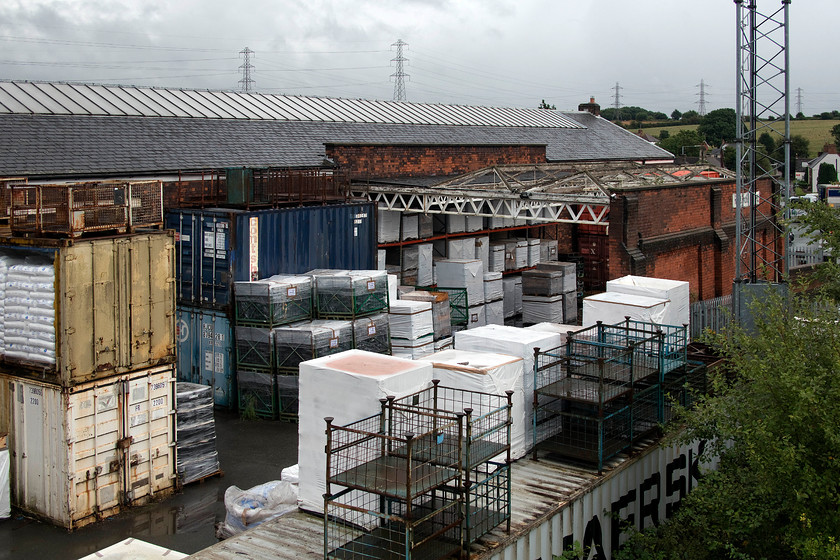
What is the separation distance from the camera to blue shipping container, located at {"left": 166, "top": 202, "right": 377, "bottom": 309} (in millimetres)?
15758

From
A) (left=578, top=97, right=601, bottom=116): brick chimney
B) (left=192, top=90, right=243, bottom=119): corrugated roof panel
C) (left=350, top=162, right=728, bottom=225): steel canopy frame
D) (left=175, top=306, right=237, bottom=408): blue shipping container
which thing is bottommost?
(left=175, top=306, right=237, bottom=408): blue shipping container

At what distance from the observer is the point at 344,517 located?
8.15 metres

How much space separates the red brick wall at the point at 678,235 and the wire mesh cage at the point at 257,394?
904cm

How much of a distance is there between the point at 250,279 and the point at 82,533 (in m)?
6.19

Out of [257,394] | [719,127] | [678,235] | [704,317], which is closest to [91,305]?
[257,394]

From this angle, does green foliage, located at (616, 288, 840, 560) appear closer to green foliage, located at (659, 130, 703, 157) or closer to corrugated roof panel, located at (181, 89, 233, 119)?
corrugated roof panel, located at (181, 89, 233, 119)

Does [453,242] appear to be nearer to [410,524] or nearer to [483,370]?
[483,370]

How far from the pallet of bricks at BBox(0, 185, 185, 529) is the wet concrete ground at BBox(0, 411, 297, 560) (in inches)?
8.0

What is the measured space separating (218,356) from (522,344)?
23.7ft

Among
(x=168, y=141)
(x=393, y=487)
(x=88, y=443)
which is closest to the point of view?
(x=393, y=487)

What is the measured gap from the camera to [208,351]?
16.0 metres

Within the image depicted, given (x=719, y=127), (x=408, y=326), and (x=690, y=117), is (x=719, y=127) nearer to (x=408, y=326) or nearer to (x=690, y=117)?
(x=690, y=117)

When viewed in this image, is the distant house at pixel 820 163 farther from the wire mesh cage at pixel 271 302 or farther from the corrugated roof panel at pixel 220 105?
the wire mesh cage at pixel 271 302

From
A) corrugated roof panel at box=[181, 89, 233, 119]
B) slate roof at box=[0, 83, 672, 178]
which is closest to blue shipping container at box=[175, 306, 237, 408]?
slate roof at box=[0, 83, 672, 178]
